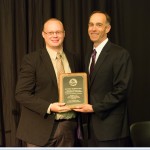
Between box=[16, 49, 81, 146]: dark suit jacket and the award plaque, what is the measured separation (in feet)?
0.27

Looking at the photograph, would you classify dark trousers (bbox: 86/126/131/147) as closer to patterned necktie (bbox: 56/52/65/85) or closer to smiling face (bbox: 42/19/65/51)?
patterned necktie (bbox: 56/52/65/85)

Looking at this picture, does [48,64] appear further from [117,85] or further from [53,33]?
[117,85]

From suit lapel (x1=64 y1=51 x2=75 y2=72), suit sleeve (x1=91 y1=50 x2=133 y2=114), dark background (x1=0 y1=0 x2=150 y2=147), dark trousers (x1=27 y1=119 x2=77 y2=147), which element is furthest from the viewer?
dark background (x1=0 y1=0 x2=150 y2=147)

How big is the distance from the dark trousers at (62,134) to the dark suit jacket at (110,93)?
19 cm

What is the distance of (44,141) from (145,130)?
935 mm

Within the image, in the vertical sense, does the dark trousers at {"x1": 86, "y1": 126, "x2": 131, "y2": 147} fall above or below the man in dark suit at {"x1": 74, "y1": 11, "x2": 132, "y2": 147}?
below

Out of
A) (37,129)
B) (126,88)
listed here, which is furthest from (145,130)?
(37,129)

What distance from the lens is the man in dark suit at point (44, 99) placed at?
2.72 metres

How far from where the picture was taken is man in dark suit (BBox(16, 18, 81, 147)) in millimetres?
2719

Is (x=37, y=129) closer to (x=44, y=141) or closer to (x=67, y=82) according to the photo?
(x=44, y=141)

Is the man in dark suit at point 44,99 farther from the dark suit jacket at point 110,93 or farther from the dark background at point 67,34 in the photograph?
the dark background at point 67,34

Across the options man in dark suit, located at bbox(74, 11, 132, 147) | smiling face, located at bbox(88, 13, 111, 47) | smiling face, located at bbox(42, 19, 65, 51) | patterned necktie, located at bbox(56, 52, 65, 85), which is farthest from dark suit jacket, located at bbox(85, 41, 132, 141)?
smiling face, located at bbox(42, 19, 65, 51)

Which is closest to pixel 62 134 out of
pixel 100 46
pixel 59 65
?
pixel 59 65

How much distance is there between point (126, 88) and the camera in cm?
265
